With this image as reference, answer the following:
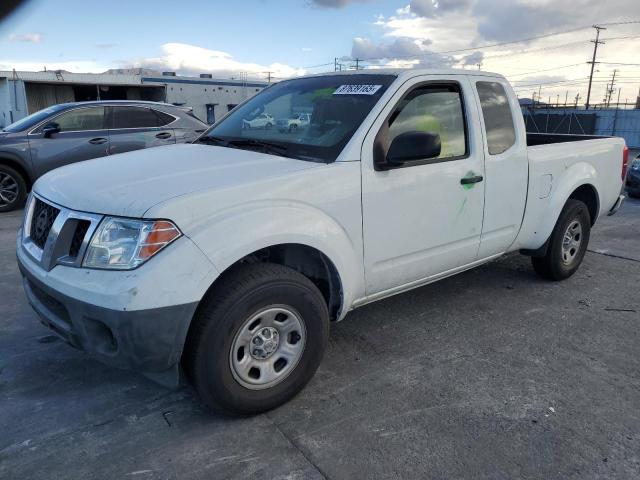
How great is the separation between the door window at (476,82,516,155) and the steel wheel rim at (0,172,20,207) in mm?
7565

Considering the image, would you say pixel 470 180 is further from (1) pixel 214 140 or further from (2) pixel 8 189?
(2) pixel 8 189

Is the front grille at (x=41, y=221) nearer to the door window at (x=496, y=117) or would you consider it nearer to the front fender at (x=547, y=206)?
the door window at (x=496, y=117)

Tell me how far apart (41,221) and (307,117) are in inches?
68.7

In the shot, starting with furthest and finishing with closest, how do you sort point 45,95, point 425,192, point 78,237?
point 45,95 → point 425,192 → point 78,237

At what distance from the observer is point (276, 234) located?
279cm

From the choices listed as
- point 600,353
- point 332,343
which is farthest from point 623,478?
point 332,343

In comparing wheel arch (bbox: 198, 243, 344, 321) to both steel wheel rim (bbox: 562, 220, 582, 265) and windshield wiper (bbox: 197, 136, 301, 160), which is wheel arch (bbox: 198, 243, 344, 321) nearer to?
windshield wiper (bbox: 197, 136, 301, 160)

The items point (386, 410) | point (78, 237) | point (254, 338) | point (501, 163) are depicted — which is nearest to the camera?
point (78, 237)

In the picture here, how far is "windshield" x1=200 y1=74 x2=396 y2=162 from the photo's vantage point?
333cm

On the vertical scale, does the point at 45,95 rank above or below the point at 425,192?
above

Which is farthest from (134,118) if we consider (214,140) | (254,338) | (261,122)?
(254,338)

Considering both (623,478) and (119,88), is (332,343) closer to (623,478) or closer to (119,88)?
(623,478)

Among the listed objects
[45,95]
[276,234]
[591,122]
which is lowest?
[591,122]

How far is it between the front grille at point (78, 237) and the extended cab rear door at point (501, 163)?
273cm
